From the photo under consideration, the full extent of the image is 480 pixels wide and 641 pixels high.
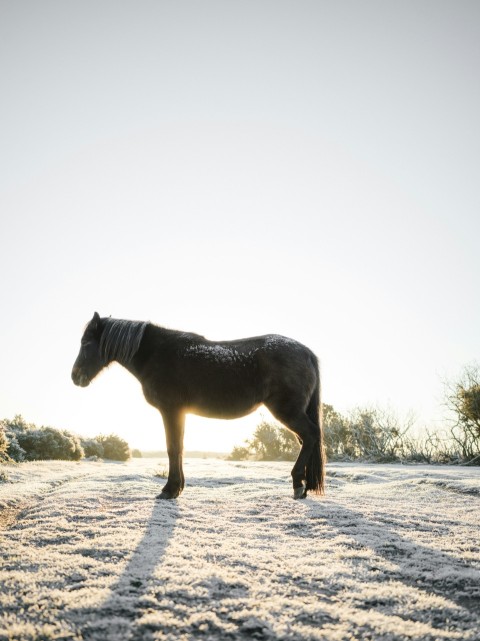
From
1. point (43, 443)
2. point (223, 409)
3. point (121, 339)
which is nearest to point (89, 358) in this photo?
point (121, 339)

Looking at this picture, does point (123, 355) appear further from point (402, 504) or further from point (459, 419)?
point (459, 419)

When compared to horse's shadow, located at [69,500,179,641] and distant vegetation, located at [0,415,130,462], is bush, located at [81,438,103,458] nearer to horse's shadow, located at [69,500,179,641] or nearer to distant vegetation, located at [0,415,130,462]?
distant vegetation, located at [0,415,130,462]

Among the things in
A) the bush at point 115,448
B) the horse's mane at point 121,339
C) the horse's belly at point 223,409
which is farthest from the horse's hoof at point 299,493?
the bush at point 115,448

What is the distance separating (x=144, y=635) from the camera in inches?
65.7

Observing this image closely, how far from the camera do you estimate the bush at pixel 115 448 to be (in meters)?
21.4

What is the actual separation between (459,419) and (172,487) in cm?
1756

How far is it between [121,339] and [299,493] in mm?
3393

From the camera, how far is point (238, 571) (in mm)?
2492

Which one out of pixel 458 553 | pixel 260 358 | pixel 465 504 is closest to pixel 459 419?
pixel 465 504

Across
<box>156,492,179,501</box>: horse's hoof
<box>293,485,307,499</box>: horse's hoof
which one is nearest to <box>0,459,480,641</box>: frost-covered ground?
<box>156,492,179,501</box>: horse's hoof

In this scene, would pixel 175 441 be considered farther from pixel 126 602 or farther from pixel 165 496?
pixel 126 602

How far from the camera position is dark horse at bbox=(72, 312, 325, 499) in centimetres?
559

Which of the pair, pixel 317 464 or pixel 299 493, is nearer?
pixel 299 493

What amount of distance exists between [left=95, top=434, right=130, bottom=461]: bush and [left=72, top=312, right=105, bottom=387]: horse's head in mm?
16514
